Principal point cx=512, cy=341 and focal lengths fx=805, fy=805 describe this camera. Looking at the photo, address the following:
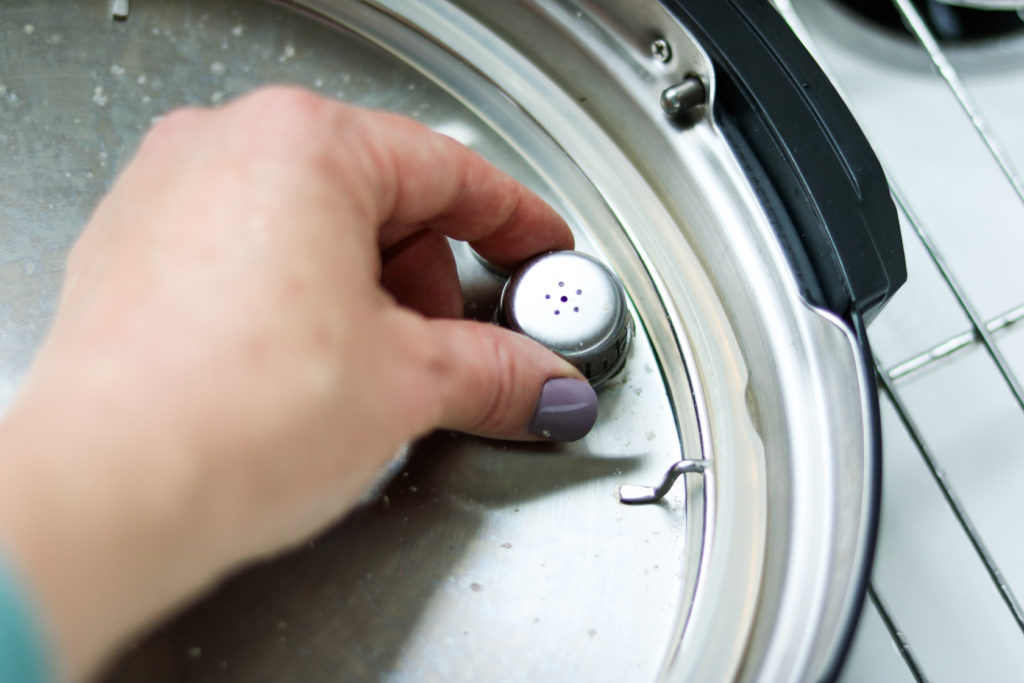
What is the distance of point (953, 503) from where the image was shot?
49 cm

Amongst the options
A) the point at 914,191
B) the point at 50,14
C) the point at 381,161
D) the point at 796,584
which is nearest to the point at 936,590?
the point at 796,584

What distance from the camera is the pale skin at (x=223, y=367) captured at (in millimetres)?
268

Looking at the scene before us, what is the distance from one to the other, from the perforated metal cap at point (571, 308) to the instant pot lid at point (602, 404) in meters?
0.04

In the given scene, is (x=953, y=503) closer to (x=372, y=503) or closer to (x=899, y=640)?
(x=899, y=640)

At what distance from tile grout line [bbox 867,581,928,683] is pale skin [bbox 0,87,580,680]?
0.92 ft

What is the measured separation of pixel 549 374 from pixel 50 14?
38 cm

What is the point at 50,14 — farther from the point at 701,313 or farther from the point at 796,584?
the point at 796,584

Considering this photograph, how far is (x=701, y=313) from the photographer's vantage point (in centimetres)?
49

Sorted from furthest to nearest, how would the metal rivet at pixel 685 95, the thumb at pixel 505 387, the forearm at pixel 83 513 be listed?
1. the metal rivet at pixel 685 95
2. the thumb at pixel 505 387
3. the forearm at pixel 83 513

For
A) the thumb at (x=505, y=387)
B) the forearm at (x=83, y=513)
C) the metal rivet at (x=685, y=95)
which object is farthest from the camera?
the metal rivet at (x=685, y=95)

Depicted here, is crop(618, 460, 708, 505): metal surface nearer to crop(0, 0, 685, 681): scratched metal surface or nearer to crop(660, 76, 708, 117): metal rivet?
crop(0, 0, 685, 681): scratched metal surface

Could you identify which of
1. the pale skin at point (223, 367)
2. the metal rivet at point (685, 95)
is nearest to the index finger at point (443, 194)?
the pale skin at point (223, 367)

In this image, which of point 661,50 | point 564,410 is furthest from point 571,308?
point 661,50

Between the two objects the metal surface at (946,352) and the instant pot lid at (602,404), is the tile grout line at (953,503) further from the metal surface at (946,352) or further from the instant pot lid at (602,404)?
the instant pot lid at (602,404)
